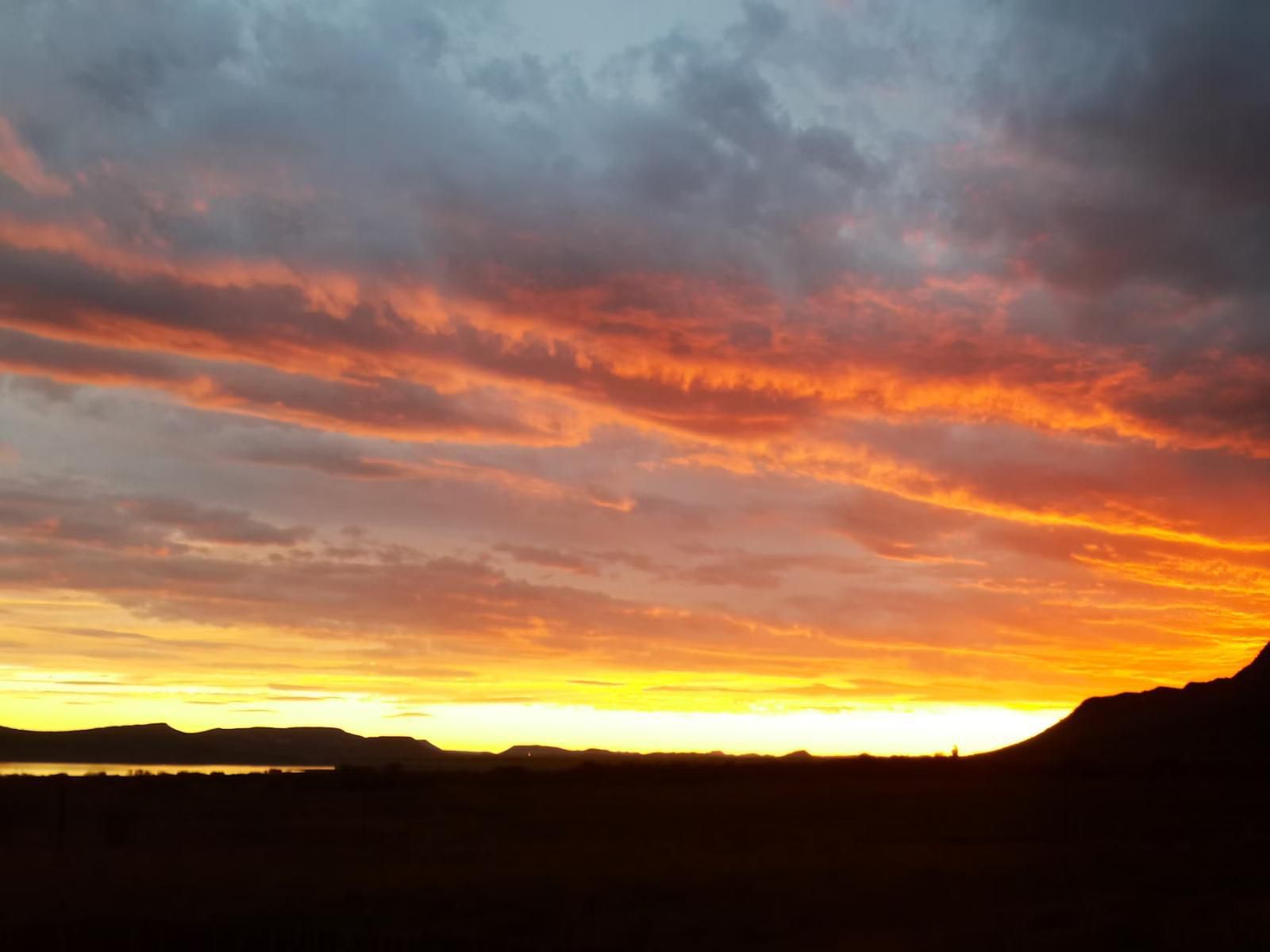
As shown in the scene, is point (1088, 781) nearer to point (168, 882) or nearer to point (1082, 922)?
point (1082, 922)

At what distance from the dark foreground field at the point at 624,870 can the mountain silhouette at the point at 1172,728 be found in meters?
50.3

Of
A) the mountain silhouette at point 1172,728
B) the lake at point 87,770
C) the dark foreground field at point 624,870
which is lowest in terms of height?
the dark foreground field at point 624,870

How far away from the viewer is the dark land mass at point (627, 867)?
17.4m

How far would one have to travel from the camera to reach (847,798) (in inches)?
2024

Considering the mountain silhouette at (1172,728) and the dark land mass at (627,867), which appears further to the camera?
the mountain silhouette at (1172,728)

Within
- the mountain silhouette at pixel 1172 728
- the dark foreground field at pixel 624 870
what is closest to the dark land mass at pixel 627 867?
the dark foreground field at pixel 624 870

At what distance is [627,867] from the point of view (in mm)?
25578

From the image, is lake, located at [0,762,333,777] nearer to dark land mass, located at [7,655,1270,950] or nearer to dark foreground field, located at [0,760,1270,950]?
dark land mass, located at [7,655,1270,950]

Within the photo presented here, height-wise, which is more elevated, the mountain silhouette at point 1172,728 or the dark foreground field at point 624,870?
the mountain silhouette at point 1172,728

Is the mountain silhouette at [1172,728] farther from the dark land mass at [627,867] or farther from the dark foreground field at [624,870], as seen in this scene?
the dark foreground field at [624,870]

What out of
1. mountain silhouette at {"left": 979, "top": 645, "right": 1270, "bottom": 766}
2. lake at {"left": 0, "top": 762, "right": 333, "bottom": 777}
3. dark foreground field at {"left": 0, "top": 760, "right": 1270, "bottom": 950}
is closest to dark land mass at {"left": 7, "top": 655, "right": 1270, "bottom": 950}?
dark foreground field at {"left": 0, "top": 760, "right": 1270, "bottom": 950}

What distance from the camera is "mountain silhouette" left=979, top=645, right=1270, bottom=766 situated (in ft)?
358

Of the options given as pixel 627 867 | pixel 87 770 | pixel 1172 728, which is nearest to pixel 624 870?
pixel 627 867

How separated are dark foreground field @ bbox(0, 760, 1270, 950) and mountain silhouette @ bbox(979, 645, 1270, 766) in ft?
165
